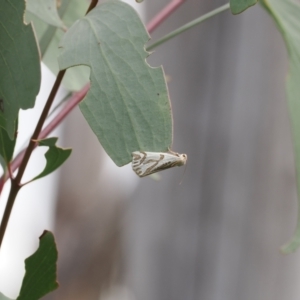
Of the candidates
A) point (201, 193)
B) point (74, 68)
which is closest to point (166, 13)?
point (74, 68)

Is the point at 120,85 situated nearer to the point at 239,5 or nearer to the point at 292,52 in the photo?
the point at 239,5

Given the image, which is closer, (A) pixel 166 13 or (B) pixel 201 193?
(A) pixel 166 13

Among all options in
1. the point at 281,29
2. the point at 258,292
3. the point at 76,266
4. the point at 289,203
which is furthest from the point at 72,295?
the point at 281,29

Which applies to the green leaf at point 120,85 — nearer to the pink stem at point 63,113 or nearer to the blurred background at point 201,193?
the pink stem at point 63,113

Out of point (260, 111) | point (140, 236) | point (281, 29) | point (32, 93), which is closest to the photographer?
point (32, 93)

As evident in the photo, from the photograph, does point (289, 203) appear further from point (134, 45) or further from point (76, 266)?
point (134, 45)

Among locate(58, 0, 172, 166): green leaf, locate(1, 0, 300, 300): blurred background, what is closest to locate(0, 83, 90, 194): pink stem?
locate(58, 0, 172, 166): green leaf
